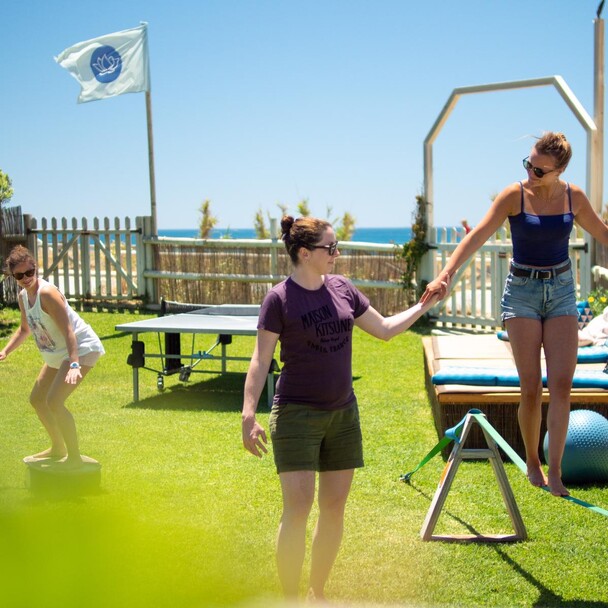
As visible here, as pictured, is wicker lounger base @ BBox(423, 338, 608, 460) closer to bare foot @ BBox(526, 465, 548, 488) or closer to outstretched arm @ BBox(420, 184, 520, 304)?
bare foot @ BBox(526, 465, 548, 488)

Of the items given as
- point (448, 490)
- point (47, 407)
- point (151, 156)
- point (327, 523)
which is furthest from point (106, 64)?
point (327, 523)

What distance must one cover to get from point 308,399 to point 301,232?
0.74 m

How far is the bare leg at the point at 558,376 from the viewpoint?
13.2ft

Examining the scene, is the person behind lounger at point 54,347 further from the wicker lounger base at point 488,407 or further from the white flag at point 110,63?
the white flag at point 110,63

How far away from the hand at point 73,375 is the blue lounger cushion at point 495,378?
2928mm

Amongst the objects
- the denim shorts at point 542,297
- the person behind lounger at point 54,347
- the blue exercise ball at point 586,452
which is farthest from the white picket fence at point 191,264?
the denim shorts at point 542,297

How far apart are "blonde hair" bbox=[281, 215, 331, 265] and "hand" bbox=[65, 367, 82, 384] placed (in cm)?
265

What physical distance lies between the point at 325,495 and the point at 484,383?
132 inches

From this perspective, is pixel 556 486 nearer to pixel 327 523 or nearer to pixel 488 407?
pixel 327 523

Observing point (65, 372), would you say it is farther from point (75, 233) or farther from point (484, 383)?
point (75, 233)

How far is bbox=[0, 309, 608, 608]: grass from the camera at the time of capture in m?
0.80

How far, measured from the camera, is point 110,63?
17.2 m

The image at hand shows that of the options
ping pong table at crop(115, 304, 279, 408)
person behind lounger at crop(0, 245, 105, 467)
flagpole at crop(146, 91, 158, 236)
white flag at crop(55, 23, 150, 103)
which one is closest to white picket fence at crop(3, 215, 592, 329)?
flagpole at crop(146, 91, 158, 236)

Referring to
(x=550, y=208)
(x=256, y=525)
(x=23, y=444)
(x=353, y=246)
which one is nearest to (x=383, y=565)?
(x=256, y=525)
